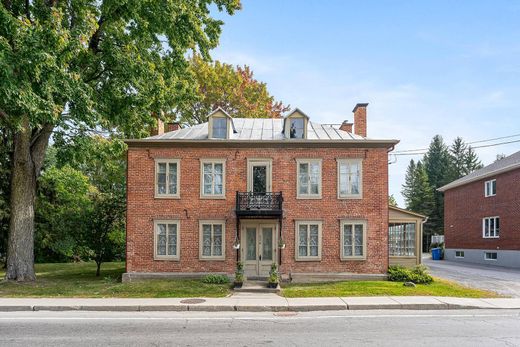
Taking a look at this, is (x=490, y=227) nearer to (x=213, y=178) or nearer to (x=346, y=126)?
(x=346, y=126)

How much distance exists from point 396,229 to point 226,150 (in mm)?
9970

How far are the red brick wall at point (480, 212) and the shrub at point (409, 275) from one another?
1276 cm

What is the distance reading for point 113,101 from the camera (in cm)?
1928

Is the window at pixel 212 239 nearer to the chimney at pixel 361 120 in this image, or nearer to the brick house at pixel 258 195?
the brick house at pixel 258 195

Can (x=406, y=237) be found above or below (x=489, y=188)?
below

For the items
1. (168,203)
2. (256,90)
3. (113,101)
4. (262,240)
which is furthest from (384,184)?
(256,90)

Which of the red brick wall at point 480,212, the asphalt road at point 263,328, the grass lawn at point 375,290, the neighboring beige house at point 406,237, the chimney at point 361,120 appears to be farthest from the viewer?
Result: the red brick wall at point 480,212

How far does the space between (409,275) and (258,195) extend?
7.32 metres

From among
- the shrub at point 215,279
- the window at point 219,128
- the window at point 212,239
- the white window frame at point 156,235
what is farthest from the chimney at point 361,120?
the white window frame at point 156,235

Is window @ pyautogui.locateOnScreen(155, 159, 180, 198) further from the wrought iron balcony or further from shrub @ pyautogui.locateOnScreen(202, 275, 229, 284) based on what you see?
shrub @ pyautogui.locateOnScreen(202, 275, 229, 284)

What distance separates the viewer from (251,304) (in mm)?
13555

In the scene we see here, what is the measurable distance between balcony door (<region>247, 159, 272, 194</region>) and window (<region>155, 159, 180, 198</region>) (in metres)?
3.26

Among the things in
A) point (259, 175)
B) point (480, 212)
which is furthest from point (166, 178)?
point (480, 212)

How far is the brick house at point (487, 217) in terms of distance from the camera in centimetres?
2862
